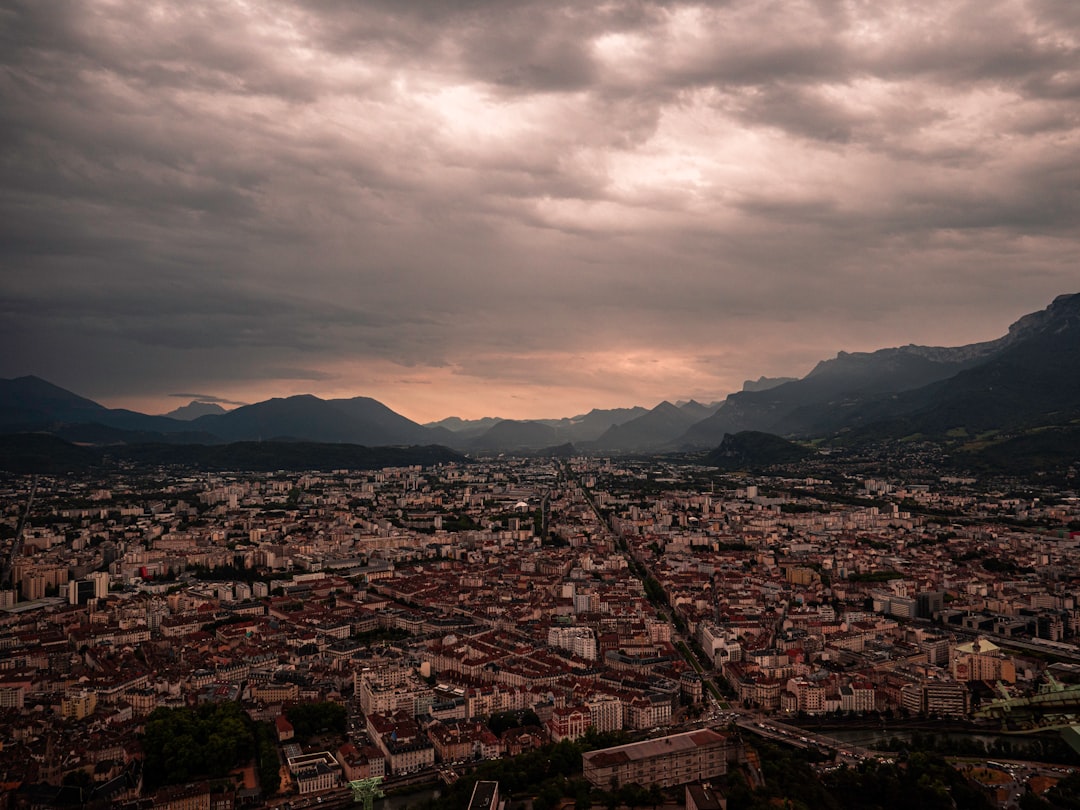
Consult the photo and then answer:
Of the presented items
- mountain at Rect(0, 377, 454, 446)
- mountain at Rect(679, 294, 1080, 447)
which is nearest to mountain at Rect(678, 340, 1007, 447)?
mountain at Rect(679, 294, 1080, 447)

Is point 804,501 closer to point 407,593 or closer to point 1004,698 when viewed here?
point 407,593

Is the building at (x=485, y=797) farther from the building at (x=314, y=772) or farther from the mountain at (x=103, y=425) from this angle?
the mountain at (x=103, y=425)

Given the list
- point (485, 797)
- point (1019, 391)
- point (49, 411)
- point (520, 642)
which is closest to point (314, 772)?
point (485, 797)

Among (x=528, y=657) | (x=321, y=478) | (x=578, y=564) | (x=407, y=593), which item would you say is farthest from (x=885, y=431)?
(x=528, y=657)

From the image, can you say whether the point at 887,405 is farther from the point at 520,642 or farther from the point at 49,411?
the point at 49,411

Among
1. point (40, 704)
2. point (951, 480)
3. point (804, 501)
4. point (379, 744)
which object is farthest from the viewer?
point (951, 480)

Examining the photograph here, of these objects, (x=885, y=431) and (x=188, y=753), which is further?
(x=885, y=431)
